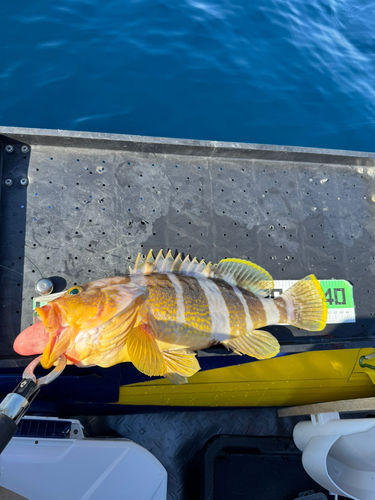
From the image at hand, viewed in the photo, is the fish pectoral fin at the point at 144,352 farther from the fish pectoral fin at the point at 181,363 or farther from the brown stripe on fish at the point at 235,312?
the brown stripe on fish at the point at 235,312

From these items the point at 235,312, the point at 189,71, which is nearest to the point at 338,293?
the point at 235,312

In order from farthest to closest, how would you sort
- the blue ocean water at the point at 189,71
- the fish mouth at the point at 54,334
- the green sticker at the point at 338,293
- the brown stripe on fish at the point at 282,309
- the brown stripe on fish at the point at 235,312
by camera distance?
the blue ocean water at the point at 189,71, the green sticker at the point at 338,293, the brown stripe on fish at the point at 282,309, the brown stripe on fish at the point at 235,312, the fish mouth at the point at 54,334

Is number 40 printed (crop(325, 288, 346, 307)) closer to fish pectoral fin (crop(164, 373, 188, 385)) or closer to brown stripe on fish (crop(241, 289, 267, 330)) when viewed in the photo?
brown stripe on fish (crop(241, 289, 267, 330))

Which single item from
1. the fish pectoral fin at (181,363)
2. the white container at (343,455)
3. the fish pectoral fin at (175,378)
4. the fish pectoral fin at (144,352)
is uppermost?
the fish pectoral fin at (144,352)

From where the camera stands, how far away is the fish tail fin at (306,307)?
243 centimetres

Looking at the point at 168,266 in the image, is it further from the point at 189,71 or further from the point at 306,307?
the point at 189,71

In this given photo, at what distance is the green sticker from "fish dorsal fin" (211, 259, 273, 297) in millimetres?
742

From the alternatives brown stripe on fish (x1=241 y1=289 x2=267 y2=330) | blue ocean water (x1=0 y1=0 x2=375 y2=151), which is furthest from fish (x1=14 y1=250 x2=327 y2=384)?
blue ocean water (x1=0 y1=0 x2=375 y2=151)

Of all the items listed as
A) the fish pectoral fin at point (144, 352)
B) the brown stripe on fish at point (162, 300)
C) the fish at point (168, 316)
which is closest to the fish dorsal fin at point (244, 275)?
the fish at point (168, 316)

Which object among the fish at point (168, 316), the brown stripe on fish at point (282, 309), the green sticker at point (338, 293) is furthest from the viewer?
the green sticker at point (338, 293)

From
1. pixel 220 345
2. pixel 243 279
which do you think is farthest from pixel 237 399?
pixel 243 279

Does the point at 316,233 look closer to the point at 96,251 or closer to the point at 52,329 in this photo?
the point at 96,251

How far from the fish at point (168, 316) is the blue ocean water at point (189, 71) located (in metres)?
2.66

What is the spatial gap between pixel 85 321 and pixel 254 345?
48.9 inches
